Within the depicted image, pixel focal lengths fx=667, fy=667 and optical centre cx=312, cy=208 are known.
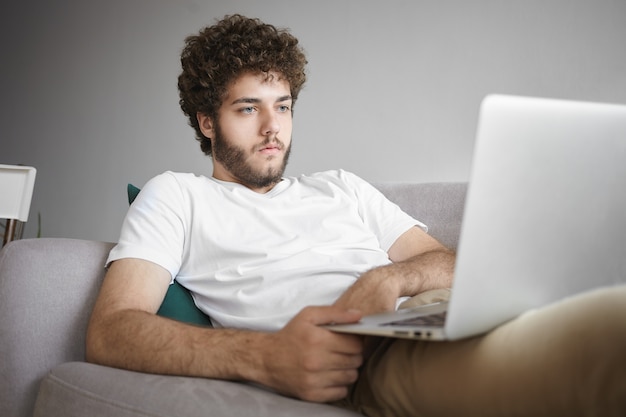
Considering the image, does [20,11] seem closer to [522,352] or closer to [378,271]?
[378,271]

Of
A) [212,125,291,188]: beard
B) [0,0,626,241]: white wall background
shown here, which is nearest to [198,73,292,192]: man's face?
[212,125,291,188]: beard

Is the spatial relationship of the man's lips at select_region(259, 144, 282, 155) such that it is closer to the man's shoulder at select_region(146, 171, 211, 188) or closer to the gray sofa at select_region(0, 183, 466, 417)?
the man's shoulder at select_region(146, 171, 211, 188)

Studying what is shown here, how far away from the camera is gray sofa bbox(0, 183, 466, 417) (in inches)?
39.3

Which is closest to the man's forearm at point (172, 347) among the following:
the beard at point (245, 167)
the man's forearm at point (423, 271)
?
the man's forearm at point (423, 271)

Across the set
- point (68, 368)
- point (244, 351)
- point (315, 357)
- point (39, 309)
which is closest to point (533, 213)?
point (315, 357)

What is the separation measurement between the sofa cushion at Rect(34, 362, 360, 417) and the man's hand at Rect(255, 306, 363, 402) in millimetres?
28

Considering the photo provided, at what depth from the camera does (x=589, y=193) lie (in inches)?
33.4

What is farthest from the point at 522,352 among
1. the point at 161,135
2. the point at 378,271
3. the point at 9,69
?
the point at 9,69

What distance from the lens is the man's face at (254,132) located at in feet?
5.68

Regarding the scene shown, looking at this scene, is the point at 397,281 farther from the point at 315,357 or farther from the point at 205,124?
the point at 205,124

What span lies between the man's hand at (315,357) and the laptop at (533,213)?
0.07 metres

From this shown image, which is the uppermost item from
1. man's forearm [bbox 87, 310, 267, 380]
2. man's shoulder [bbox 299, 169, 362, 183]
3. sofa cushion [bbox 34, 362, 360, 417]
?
man's shoulder [bbox 299, 169, 362, 183]

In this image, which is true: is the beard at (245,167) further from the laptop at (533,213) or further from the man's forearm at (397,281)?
the laptop at (533,213)

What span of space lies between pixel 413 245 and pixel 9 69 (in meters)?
4.12
